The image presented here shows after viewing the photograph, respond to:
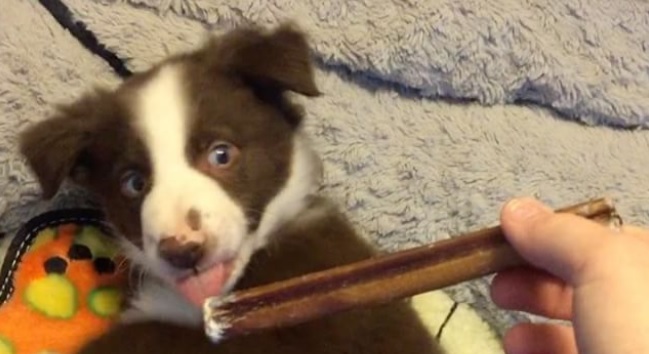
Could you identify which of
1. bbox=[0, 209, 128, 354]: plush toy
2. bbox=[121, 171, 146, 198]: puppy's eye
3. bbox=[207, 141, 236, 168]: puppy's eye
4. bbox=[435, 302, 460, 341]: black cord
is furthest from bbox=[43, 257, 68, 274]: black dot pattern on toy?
bbox=[435, 302, 460, 341]: black cord

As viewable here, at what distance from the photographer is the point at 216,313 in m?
1.40

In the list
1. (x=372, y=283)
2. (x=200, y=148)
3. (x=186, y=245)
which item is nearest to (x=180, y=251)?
(x=186, y=245)

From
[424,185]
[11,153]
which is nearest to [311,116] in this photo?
[424,185]

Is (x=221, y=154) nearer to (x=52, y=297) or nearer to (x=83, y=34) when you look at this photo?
(x=52, y=297)

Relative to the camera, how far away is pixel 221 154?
5.94 feet

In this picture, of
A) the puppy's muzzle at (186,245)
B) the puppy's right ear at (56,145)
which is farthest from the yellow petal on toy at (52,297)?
the puppy's muzzle at (186,245)

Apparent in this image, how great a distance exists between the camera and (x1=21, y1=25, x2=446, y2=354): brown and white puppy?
5.79 feet

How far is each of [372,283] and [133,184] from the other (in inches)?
22.5

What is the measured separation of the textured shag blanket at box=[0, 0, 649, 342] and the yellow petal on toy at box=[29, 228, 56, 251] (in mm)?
274

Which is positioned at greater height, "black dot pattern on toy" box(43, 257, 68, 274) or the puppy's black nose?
the puppy's black nose

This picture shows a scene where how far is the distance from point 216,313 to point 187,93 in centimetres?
55

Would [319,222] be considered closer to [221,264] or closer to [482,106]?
[221,264]

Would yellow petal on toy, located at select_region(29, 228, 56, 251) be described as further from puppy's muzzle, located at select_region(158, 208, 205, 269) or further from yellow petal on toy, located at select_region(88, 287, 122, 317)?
puppy's muzzle, located at select_region(158, 208, 205, 269)

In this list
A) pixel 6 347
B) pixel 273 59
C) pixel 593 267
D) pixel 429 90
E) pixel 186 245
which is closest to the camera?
pixel 593 267
